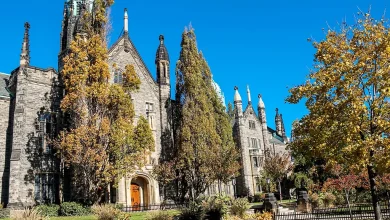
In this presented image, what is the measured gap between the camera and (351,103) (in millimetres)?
11617

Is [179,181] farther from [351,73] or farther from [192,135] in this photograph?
[351,73]

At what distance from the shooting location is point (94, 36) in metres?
26.3

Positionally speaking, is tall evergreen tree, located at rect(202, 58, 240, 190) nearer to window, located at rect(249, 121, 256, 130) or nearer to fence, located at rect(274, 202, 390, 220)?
fence, located at rect(274, 202, 390, 220)

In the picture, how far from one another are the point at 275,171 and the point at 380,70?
94.7ft

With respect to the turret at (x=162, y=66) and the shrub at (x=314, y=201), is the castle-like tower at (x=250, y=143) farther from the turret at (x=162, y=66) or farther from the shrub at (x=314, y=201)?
the shrub at (x=314, y=201)

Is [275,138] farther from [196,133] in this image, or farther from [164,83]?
[196,133]

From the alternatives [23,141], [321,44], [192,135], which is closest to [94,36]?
[23,141]

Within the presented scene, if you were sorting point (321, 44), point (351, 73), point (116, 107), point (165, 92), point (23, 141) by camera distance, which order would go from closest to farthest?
point (351, 73), point (321, 44), point (23, 141), point (116, 107), point (165, 92)

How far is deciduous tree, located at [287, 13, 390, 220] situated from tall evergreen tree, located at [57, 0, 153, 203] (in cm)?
1459

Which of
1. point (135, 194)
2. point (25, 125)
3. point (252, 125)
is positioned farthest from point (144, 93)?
point (252, 125)

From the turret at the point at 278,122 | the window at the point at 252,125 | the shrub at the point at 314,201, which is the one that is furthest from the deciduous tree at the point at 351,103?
the turret at the point at 278,122

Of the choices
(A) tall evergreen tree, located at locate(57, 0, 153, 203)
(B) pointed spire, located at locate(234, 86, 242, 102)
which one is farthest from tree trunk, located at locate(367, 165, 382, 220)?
(B) pointed spire, located at locate(234, 86, 242, 102)

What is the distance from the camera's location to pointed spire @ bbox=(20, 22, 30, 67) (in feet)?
84.8

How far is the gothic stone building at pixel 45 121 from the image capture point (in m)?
24.2
